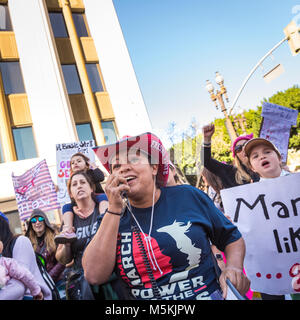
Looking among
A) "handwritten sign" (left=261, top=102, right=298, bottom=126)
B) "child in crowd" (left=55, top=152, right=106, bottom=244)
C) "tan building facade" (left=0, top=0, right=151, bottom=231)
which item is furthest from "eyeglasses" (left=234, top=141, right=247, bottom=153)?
"tan building facade" (left=0, top=0, right=151, bottom=231)

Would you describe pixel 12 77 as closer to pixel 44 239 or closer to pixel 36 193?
pixel 36 193

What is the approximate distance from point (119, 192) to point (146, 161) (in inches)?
11.6

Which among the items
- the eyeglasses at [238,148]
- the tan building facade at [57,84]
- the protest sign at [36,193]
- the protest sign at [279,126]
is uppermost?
the tan building facade at [57,84]

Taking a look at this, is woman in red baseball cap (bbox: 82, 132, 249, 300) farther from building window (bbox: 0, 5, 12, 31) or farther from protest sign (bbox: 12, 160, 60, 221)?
building window (bbox: 0, 5, 12, 31)

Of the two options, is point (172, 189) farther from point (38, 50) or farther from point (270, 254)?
point (38, 50)

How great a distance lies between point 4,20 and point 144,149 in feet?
42.3

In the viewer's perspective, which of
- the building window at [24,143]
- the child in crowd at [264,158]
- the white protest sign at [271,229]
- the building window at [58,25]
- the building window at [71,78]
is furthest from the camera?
the building window at [58,25]

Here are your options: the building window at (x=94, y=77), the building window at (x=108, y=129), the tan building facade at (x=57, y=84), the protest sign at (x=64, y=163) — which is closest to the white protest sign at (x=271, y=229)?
the protest sign at (x=64, y=163)

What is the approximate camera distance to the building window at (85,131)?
37.4 feet

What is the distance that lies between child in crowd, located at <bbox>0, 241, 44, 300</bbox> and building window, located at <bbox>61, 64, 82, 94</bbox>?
1061 centimetres

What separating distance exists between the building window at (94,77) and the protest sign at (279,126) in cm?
1000

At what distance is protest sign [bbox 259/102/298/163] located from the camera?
9.75 feet

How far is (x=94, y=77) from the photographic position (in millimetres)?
12242

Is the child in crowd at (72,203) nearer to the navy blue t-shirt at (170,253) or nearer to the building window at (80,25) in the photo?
the navy blue t-shirt at (170,253)
